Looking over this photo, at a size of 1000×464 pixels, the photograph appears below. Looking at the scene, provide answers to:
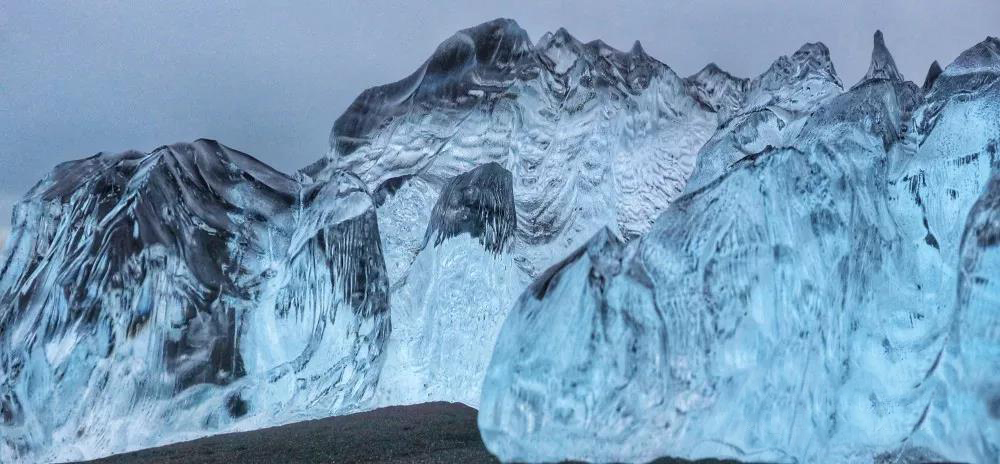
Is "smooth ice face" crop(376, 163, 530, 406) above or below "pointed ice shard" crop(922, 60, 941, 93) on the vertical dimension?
below

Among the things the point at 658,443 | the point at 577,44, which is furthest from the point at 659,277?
the point at 577,44

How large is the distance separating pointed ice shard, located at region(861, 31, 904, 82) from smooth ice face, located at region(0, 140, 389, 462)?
11002 millimetres

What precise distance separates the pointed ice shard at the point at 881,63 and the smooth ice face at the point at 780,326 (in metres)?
4.77

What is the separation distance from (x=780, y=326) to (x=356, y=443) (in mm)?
6708

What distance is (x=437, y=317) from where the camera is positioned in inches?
702

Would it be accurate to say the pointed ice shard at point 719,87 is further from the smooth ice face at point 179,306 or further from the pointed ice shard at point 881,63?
the smooth ice face at point 179,306

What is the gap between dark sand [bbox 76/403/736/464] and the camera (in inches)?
520

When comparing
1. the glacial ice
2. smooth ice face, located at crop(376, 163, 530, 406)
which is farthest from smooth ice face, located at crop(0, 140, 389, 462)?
the glacial ice

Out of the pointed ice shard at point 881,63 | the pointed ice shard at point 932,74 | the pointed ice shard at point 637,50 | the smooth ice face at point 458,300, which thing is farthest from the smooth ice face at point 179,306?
the pointed ice shard at point 932,74

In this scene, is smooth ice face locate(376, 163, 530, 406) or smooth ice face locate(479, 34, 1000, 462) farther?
smooth ice face locate(376, 163, 530, 406)

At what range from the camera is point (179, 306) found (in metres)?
16.6

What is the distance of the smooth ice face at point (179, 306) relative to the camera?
15695 mm

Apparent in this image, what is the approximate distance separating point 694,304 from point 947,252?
4.27 m

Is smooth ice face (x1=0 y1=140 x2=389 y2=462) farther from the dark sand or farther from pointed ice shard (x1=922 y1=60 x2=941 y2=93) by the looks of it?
pointed ice shard (x1=922 y1=60 x2=941 y2=93)
